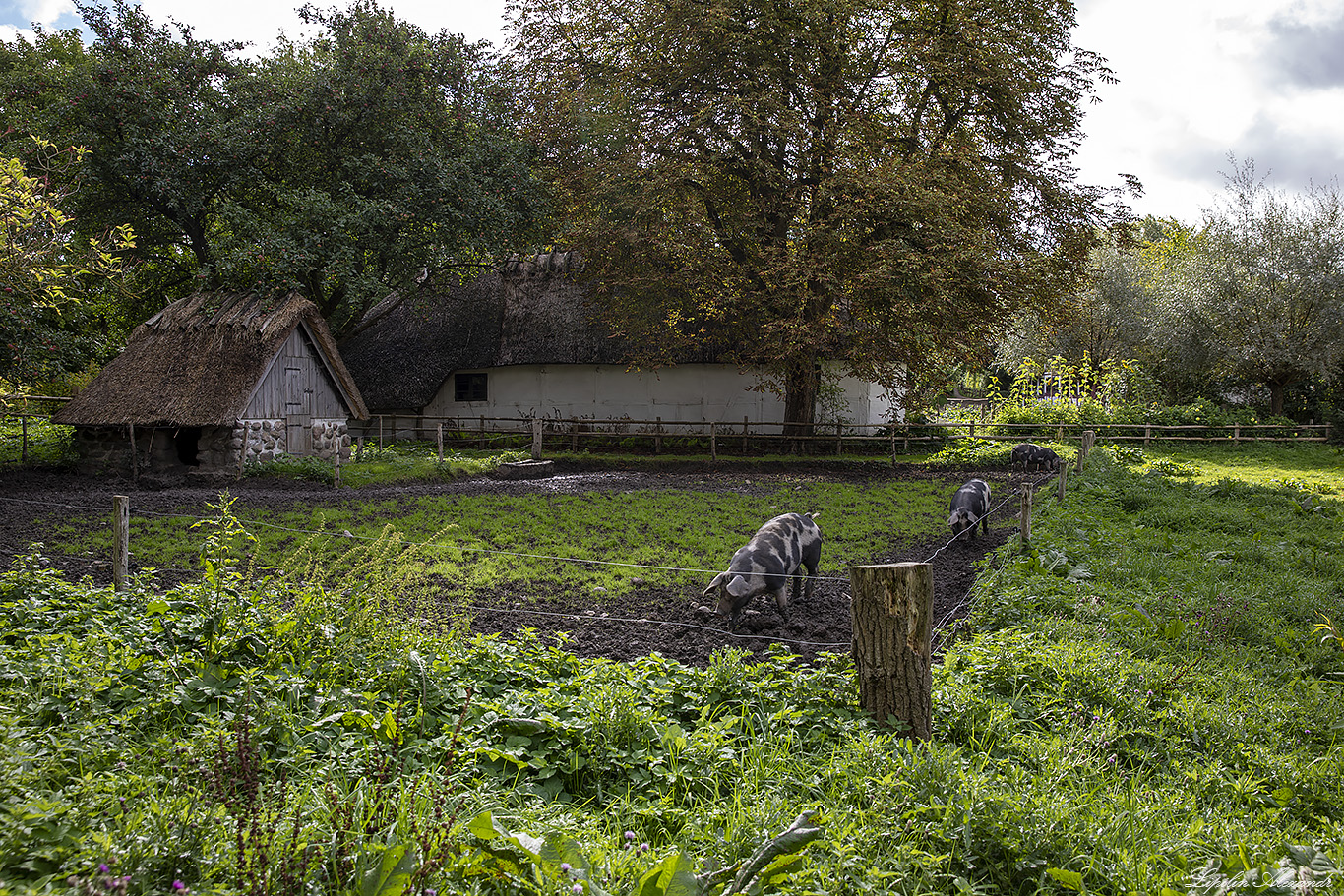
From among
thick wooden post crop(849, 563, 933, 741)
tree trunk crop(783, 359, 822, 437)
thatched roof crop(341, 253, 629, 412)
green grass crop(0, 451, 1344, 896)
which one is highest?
thatched roof crop(341, 253, 629, 412)

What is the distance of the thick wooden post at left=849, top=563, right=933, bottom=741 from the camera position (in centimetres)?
366

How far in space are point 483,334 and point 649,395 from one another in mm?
6223

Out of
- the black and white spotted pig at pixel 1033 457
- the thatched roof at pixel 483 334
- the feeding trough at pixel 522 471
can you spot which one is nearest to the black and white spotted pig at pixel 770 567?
the feeding trough at pixel 522 471

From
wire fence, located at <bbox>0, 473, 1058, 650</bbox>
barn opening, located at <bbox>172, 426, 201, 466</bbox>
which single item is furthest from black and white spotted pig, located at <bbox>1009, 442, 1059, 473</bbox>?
barn opening, located at <bbox>172, 426, 201, 466</bbox>

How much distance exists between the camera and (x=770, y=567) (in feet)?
21.2

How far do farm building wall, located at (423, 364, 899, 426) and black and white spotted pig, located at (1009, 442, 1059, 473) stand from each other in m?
4.59

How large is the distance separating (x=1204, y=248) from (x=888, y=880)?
30578mm

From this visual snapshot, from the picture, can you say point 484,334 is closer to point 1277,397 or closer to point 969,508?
point 969,508

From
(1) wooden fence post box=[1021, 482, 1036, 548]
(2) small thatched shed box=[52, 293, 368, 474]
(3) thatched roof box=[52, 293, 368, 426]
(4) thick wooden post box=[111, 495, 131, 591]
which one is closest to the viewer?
(4) thick wooden post box=[111, 495, 131, 591]

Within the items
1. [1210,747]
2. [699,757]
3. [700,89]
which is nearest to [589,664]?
[699,757]

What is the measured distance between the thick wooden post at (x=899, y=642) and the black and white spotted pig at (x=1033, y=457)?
1602 centimetres

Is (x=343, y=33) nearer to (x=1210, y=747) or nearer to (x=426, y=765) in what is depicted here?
(x=426, y=765)

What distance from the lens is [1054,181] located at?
2042 cm

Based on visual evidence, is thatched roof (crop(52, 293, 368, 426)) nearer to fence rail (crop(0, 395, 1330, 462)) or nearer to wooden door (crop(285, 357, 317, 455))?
wooden door (crop(285, 357, 317, 455))
